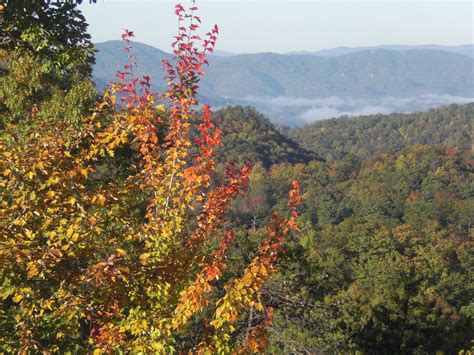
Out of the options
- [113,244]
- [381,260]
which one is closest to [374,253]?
[381,260]

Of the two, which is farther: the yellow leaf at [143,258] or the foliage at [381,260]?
the foliage at [381,260]

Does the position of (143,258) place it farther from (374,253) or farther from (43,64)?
(374,253)

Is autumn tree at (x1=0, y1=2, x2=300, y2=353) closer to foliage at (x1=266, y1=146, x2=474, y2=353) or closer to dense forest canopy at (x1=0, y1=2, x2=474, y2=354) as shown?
dense forest canopy at (x1=0, y1=2, x2=474, y2=354)

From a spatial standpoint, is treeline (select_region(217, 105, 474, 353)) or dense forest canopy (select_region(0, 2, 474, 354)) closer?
dense forest canopy (select_region(0, 2, 474, 354))

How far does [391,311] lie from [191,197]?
47.6 ft

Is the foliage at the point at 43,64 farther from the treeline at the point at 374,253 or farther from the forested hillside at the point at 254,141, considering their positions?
the forested hillside at the point at 254,141

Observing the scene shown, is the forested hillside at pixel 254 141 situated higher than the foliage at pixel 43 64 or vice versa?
the foliage at pixel 43 64

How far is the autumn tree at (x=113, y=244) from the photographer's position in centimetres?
442

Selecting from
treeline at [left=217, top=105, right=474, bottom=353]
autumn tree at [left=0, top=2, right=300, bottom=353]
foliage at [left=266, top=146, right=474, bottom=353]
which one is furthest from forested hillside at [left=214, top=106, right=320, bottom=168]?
autumn tree at [left=0, top=2, right=300, bottom=353]

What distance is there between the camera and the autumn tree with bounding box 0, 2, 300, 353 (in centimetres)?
442

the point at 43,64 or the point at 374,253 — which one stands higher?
the point at 43,64

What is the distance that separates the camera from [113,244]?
5.42 meters

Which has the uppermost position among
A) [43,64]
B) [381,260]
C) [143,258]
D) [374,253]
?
[43,64]

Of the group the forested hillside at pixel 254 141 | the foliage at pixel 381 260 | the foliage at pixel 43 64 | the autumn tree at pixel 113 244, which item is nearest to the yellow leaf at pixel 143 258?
the autumn tree at pixel 113 244
